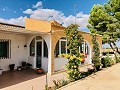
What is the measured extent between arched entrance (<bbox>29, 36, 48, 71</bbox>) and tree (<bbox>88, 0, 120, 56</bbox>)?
20247 mm

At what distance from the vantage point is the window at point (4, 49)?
1805 centimetres

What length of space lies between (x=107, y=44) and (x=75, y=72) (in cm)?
2612

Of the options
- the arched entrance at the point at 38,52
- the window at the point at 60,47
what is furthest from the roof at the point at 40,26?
the window at the point at 60,47

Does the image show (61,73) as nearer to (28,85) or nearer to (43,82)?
(43,82)

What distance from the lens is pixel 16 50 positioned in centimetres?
1925

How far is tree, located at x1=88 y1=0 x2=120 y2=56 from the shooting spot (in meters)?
34.9

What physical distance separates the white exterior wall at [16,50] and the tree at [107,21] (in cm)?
2107

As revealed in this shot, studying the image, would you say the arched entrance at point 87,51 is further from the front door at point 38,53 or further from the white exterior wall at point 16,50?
the white exterior wall at point 16,50

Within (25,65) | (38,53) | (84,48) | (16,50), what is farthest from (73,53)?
(84,48)

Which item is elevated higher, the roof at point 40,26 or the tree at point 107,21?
the tree at point 107,21

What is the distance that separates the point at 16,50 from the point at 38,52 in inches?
99.7

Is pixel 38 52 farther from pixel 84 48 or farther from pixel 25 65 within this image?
pixel 84 48

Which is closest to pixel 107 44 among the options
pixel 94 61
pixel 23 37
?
pixel 94 61

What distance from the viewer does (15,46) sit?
754 inches
